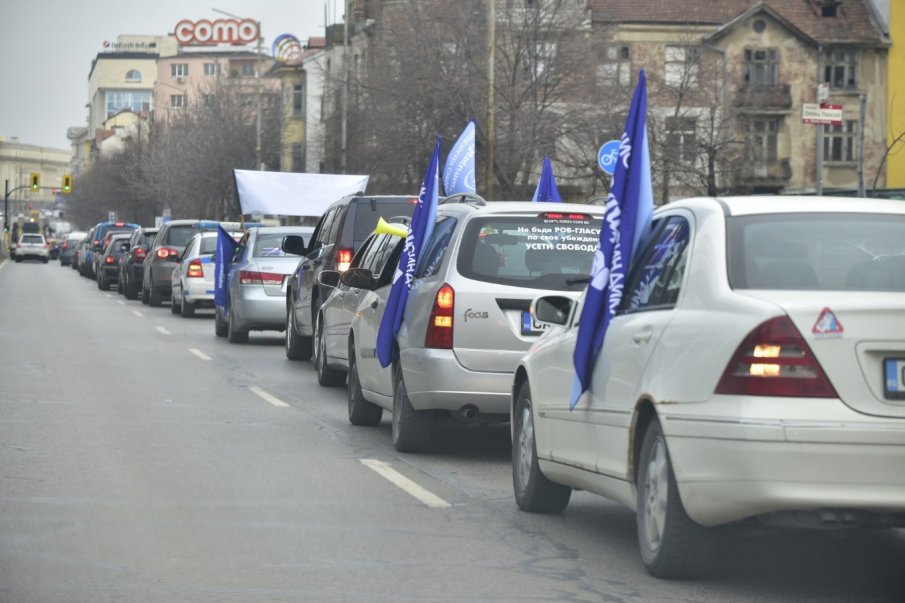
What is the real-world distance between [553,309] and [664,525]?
1.87m

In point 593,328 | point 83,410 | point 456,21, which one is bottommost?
point 83,410

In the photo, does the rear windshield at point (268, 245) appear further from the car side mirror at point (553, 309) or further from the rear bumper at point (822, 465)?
the rear bumper at point (822, 465)

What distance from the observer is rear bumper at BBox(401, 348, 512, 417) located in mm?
10523

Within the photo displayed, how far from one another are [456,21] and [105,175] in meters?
87.2

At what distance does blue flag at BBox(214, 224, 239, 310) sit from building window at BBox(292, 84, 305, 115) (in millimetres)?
77218

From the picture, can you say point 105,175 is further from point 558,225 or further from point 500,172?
point 558,225

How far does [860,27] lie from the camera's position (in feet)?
240

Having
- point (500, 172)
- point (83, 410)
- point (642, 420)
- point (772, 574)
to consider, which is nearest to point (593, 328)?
point (642, 420)

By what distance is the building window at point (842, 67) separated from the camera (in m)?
72.5

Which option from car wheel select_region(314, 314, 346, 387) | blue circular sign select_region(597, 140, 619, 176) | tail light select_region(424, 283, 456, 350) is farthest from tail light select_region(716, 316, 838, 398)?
blue circular sign select_region(597, 140, 619, 176)

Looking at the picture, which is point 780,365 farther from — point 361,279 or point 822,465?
point 361,279

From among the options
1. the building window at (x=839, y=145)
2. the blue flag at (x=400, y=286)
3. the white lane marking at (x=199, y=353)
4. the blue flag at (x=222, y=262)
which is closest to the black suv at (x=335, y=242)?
the white lane marking at (x=199, y=353)

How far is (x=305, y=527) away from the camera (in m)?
8.20

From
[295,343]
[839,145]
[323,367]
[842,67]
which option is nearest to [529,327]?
[323,367]
